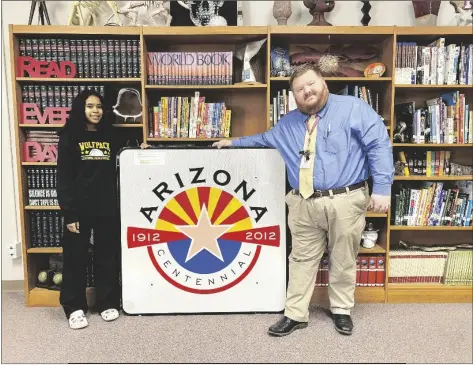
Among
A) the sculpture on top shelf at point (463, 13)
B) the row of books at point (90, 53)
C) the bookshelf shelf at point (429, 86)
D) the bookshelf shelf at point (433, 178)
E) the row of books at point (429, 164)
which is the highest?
the sculpture on top shelf at point (463, 13)

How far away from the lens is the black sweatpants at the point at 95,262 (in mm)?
2502

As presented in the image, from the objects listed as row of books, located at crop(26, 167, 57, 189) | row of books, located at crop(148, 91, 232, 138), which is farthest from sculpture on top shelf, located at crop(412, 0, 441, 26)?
row of books, located at crop(26, 167, 57, 189)

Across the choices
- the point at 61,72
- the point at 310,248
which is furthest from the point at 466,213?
the point at 61,72

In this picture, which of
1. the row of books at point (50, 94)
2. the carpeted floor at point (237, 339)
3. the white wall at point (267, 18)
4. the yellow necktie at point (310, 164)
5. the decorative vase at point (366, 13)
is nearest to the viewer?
the carpeted floor at point (237, 339)

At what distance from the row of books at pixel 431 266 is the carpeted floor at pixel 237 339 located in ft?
0.74

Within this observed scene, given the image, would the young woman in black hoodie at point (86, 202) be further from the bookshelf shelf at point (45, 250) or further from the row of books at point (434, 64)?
the row of books at point (434, 64)

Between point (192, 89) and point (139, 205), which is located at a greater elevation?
point (192, 89)

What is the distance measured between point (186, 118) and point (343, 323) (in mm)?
1563

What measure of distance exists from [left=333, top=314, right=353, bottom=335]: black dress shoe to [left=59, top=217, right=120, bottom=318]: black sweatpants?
133cm

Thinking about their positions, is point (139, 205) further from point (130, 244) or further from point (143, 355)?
point (143, 355)

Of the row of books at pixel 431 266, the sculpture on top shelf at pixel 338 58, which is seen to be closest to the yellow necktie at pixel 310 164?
the sculpture on top shelf at pixel 338 58

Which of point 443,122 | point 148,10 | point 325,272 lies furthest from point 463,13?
point 148,10

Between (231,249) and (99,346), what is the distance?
90 centimetres

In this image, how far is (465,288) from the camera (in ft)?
9.21
